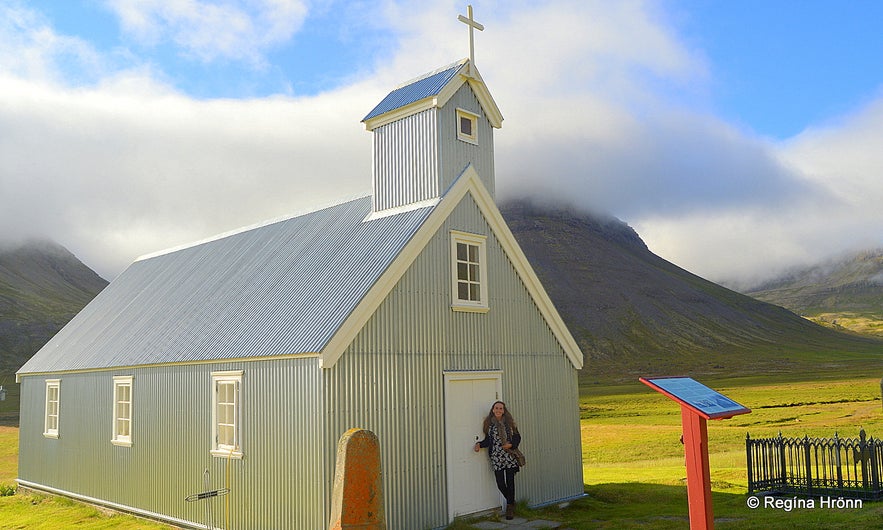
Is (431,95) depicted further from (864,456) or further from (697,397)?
(864,456)

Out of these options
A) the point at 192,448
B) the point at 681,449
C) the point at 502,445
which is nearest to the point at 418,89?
the point at 502,445

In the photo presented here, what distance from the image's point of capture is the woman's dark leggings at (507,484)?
14578 millimetres

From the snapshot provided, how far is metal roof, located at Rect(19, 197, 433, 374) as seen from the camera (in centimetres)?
1380

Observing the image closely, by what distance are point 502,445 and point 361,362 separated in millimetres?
3643

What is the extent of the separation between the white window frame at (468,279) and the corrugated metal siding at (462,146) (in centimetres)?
112

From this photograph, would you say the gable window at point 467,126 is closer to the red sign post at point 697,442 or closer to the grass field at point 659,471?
the grass field at point 659,471

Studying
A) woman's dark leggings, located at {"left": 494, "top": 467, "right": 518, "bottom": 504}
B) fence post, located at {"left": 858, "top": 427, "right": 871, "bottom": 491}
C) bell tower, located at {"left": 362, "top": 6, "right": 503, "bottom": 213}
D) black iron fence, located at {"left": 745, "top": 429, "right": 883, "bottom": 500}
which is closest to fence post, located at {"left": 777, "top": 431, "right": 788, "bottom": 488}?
black iron fence, located at {"left": 745, "top": 429, "right": 883, "bottom": 500}

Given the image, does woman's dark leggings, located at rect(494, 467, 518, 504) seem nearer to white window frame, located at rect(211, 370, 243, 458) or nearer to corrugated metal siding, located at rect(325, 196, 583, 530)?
corrugated metal siding, located at rect(325, 196, 583, 530)

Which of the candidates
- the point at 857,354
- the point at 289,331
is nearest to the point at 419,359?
the point at 289,331

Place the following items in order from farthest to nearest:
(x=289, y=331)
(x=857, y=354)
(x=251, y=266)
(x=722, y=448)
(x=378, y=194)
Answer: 1. (x=857, y=354)
2. (x=722, y=448)
3. (x=251, y=266)
4. (x=378, y=194)
5. (x=289, y=331)

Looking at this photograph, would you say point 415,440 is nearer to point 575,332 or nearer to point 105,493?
point 105,493

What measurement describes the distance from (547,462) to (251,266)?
27.2 ft

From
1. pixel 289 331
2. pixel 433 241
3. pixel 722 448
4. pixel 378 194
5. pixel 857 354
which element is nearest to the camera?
pixel 289 331

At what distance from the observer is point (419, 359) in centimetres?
1409
